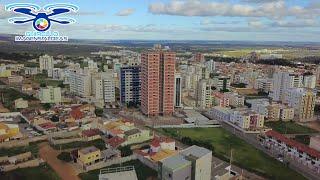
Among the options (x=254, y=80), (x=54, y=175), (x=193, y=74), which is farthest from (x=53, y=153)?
(x=254, y=80)

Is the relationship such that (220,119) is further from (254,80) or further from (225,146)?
(254,80)

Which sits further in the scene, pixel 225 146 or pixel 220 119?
pixel 220 119

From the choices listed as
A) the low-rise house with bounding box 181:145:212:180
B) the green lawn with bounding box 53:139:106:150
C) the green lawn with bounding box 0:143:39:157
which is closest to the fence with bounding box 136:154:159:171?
the green lawn with bounding box 53:139:106:150

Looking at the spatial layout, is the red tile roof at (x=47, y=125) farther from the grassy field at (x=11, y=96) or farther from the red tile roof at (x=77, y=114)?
the grassy field at (x=11, y=96)

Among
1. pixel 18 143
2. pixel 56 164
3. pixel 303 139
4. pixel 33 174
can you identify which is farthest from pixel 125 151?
pixel 303 139

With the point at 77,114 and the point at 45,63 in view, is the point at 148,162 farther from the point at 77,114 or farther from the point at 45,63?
the point at 45,63

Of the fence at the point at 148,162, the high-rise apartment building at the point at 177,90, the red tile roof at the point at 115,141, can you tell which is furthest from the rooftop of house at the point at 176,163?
the high-rise apartment building at the point at 177,90
